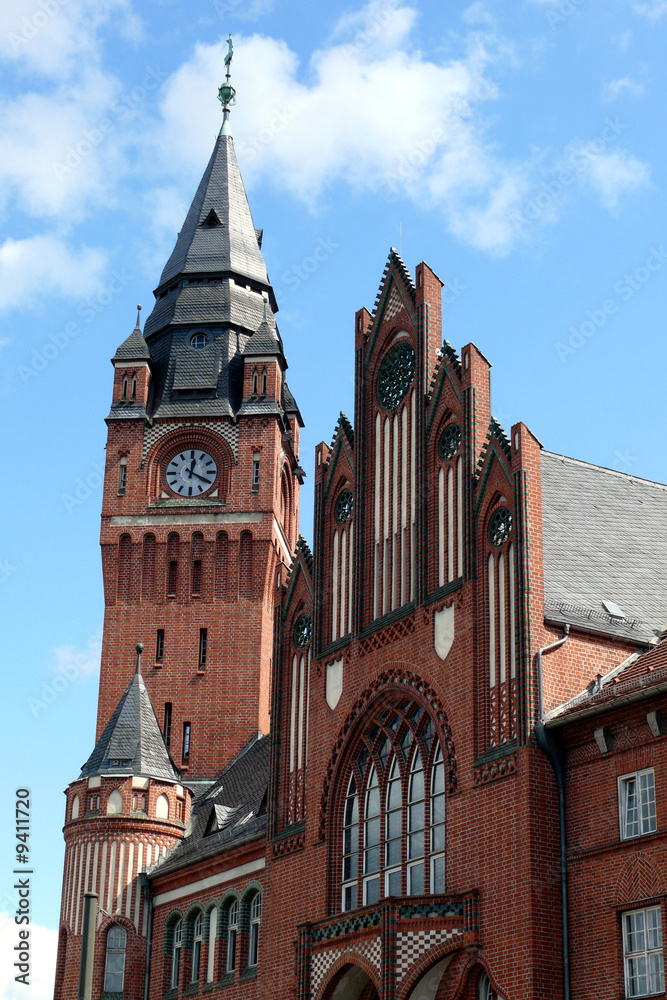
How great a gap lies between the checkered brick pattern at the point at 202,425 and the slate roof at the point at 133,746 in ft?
37.4

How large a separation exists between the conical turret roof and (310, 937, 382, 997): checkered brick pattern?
1493cm

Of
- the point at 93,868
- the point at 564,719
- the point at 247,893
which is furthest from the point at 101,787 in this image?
the point at 564,719

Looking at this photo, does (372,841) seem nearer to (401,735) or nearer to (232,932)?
(401,735)

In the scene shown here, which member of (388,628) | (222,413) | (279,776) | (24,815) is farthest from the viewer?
(222,413)

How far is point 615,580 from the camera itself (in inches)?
1390

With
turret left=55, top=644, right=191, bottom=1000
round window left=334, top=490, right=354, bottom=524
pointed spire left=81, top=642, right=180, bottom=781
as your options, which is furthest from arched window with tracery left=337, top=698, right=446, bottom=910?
pointed spire left=81, top=642, right=180, bottom=781

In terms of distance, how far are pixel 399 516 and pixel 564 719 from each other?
9117 mm

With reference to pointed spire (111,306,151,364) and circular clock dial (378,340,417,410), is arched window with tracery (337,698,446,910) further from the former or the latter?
pointed spire (111,306,151,364)

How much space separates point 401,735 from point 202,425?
88.8ft

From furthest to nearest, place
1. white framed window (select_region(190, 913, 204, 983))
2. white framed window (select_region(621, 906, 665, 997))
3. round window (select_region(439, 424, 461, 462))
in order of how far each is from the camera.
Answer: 1. white framed window (select_region(190, 913, 204, 983))
2. round window (select_region(439, 424, 461, 462))
3. white framed window (select_region(621, 906, 665, 997))

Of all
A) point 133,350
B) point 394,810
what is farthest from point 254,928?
point 133,350

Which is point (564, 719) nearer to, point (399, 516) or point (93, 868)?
point (399, 516)

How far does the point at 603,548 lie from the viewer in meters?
36.8

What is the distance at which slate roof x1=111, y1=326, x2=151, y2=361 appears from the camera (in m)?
61.3
